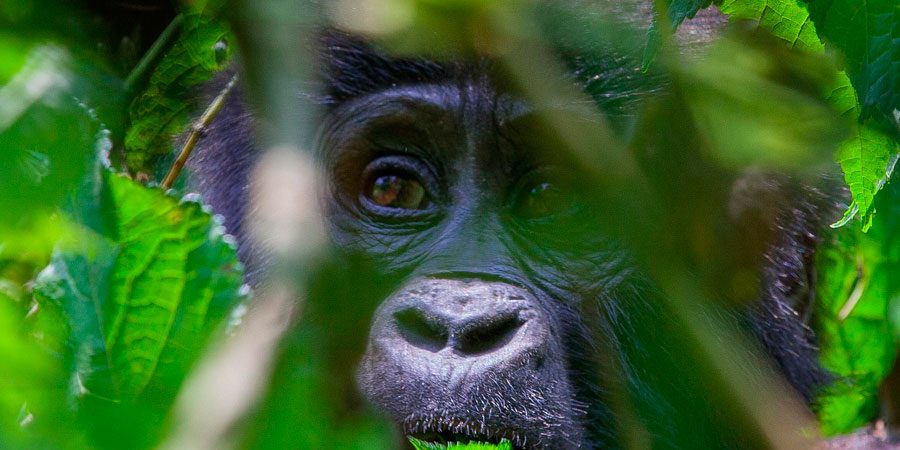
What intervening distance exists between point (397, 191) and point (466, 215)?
243 mm

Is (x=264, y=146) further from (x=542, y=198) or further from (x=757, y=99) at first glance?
(x=757, y=99)

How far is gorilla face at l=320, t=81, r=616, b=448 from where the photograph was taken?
214 cm

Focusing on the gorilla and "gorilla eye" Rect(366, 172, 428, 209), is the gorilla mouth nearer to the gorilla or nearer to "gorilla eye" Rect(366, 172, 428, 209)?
the gorilla

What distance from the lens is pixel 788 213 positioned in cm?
294

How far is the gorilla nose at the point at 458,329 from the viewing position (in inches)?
78.8

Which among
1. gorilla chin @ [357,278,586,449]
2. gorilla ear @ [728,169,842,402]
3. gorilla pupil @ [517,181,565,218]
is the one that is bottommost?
gorilla chin @ [357,278,586,449]

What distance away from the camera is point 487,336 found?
2.06 m

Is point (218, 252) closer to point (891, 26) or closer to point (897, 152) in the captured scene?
point (891, 26)

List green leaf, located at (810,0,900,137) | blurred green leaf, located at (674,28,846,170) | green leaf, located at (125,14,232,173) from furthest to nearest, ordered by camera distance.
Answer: green leaf, located at (125,14,232,173)
blurred green leaf, located at (674,28,846,170)
green leaf, located at (810,0,900,137)

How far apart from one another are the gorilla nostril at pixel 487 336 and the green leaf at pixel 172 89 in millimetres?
838

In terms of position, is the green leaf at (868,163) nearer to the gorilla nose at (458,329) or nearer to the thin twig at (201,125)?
the gorilla nose at (458,329)

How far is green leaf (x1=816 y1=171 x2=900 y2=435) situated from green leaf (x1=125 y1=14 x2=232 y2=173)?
202cm

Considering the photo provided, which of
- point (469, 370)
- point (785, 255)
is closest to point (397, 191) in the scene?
point (469, 370)

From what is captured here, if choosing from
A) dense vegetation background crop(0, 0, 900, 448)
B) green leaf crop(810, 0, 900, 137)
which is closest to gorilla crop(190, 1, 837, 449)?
dense vegetation background crop(0, 0, 900, 448)
